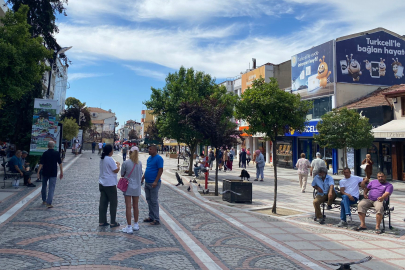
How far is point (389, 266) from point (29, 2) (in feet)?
64.8

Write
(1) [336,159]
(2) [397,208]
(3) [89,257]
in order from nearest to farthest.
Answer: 1. (3) [89,257]
2. (2) [397,208]
3. (1) [336,159]

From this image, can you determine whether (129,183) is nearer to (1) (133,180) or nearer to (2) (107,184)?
(1) (133,180)

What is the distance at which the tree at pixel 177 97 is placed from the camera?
19719 mm

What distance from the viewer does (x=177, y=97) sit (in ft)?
65.0

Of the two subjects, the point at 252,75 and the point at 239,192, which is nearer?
the point at 239,192

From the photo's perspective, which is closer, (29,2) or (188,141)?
(29,2)

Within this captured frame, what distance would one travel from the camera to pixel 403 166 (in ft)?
61.2

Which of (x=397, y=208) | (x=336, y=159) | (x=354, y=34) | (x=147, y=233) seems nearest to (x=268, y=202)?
(x=397, y=208)

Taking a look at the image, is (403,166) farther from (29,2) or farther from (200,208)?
(29,2)

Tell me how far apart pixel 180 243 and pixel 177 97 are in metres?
14.3

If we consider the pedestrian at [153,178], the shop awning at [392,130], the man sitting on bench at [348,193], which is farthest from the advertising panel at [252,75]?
the pedestrian at [153,178]

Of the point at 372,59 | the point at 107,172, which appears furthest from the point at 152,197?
the point at 372,59

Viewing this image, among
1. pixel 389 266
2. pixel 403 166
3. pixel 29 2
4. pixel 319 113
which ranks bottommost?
pixel 389 266

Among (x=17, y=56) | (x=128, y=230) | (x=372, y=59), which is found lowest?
(x=128, y=230)
